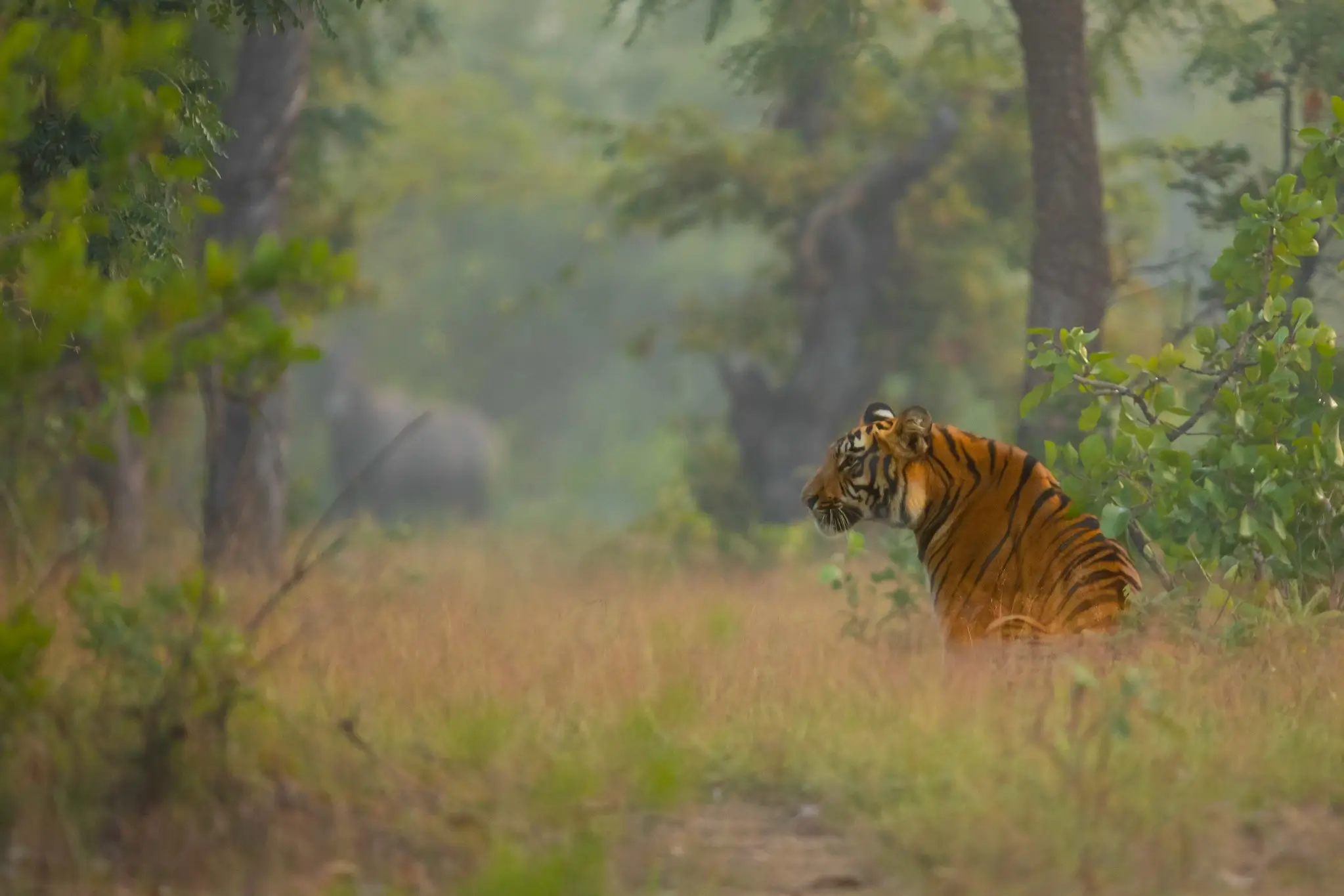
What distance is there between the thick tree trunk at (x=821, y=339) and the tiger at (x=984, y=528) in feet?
37.0

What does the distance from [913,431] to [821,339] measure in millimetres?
12209

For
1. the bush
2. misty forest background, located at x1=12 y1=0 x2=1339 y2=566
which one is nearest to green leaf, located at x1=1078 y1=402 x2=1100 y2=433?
the bush

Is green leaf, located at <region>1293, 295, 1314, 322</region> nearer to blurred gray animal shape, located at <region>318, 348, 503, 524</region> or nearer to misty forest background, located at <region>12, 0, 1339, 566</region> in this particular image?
misty forest background, located at <region>12, 0, 1339, 566</region>

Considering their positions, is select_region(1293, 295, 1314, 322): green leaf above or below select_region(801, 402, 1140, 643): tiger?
above

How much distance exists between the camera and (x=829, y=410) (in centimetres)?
1934

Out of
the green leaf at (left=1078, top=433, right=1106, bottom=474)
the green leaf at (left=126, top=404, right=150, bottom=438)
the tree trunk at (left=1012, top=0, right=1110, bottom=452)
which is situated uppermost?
the tree trunk at (left=1012, top=0, right=1110, bottom=452)

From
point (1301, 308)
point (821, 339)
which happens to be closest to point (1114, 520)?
point (1301, 308)

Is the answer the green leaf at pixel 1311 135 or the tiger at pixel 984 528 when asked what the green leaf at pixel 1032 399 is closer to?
the tiger at pixel 984 528

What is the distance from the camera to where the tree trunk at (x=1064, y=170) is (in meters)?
11.1

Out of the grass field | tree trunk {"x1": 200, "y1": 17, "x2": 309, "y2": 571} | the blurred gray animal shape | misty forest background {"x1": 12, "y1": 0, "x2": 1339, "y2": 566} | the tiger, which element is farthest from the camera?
the blurred gray animal shape

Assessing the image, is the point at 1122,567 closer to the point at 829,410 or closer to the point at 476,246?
the point at 829,410

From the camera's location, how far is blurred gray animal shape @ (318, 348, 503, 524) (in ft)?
129

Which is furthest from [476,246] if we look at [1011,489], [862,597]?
[1011,489]

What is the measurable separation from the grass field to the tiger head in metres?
0.62
